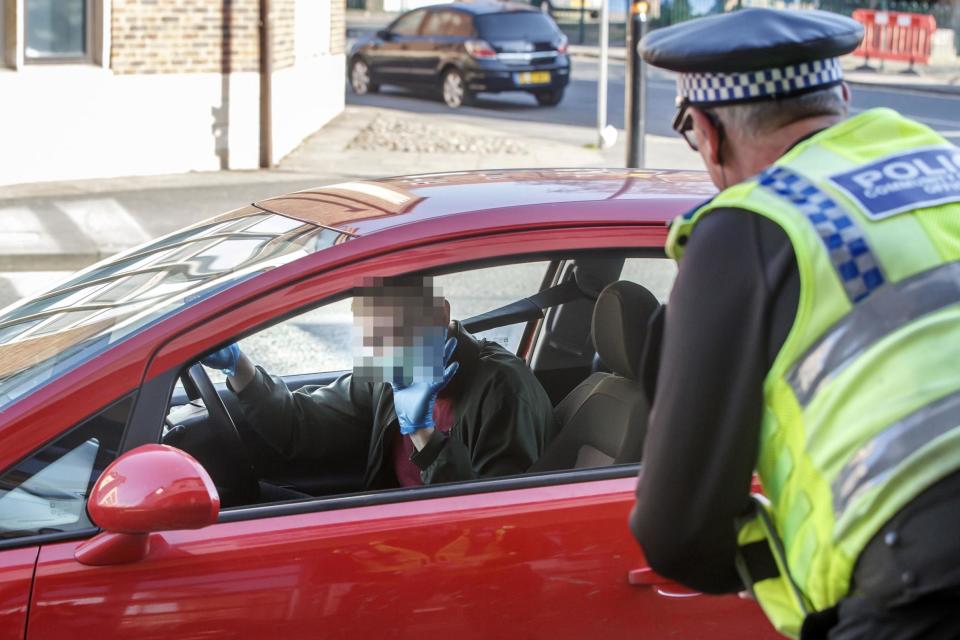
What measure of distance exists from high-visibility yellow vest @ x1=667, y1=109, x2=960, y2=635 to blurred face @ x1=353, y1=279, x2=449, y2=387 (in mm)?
1210

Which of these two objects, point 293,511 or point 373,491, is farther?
point 373,491

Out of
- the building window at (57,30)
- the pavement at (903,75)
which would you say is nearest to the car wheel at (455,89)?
the pavement at (903,75)

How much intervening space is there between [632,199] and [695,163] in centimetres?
1359

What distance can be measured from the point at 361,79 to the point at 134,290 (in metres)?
23.0

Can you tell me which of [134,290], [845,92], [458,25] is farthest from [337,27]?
[845,92]

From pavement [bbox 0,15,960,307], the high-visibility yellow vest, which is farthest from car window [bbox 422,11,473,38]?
the high-visibility yellow vest

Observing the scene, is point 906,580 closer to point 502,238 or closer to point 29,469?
point 502,238

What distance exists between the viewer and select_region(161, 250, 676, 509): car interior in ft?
9.89

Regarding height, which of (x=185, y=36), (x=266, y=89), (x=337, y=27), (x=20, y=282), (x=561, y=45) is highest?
(x=337, y=27)

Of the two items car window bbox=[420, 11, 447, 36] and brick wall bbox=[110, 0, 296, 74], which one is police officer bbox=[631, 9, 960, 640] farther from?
car window bbox=[420, 11, 447, 36]

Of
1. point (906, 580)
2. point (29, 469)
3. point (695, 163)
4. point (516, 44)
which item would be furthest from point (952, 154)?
point (516, 44)

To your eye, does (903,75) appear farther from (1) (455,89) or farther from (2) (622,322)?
(2) (622,322)

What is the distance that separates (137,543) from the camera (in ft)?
8.13

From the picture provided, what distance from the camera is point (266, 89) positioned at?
1443 cm
